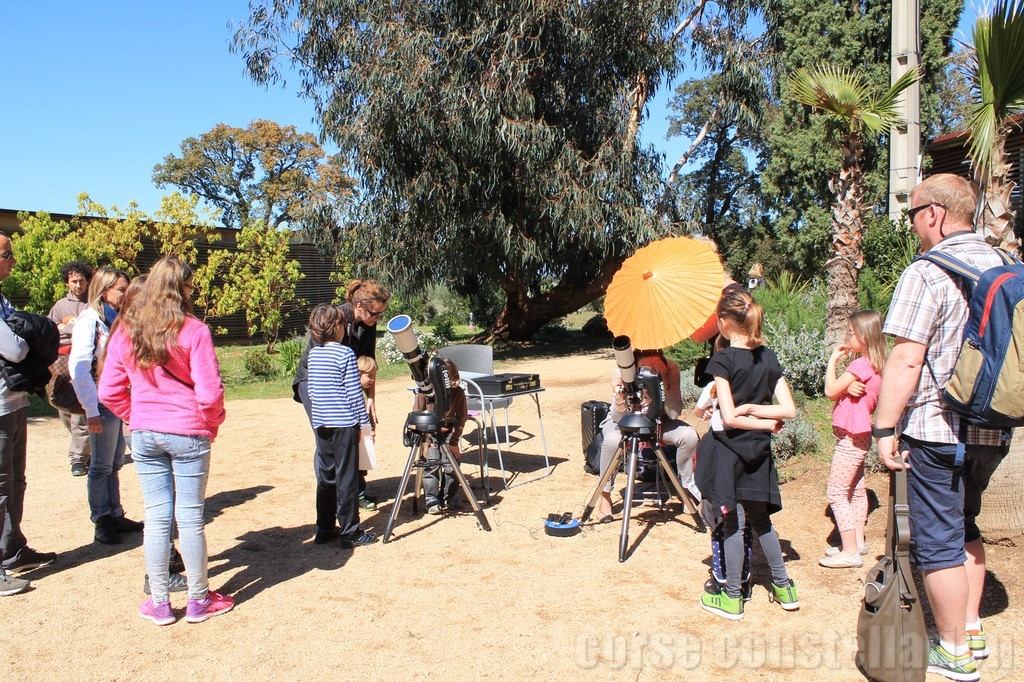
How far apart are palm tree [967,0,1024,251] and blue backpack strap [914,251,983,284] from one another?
3.78m

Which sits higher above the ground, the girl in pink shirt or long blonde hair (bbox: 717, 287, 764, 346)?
long blonde hair (bbox: 717, 287, 764, 346)

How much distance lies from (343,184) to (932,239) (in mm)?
18901

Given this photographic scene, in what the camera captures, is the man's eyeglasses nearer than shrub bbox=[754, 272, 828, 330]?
Yes

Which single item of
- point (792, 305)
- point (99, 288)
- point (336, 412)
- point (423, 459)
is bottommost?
point (423, 459)

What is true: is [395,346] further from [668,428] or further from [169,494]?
[169,494]

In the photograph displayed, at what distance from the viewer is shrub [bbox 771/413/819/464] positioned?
680 centimetres

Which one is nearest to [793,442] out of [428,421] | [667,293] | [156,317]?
[667,293]

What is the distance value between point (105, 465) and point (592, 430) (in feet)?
13.7

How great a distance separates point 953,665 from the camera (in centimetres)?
315

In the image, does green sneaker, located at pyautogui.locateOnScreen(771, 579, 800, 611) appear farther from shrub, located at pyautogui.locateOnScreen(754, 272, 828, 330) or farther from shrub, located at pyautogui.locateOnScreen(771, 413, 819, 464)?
shrub, located at pyautogui.locateOnScreen(754, 272, 828, 330)

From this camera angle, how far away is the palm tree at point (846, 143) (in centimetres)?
810

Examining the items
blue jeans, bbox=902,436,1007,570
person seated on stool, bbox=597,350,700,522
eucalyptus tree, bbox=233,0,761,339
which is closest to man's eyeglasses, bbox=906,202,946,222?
blue jeans, bbox=902,436,1007,570

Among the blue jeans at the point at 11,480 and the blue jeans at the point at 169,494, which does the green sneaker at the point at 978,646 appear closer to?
the blue jeans at the point at 169,494

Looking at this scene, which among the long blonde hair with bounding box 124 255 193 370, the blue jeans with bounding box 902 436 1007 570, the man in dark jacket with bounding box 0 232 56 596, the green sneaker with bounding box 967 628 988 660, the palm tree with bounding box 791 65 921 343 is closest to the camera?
the blue jeans with bounding box 902 436 1007 570
